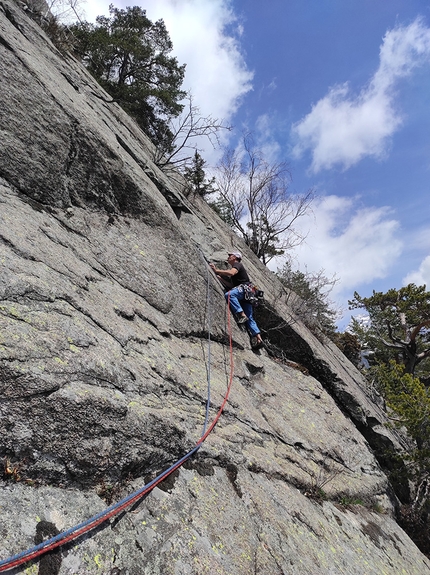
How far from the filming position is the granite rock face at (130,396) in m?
2.70

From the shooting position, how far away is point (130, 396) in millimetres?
3520

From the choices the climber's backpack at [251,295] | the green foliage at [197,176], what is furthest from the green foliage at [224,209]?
the climber's backpack at [251,295]

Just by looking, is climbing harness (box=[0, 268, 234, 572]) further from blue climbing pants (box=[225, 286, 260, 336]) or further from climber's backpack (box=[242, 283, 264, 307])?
climber's backpack (box=[242, 283, 264, 307])

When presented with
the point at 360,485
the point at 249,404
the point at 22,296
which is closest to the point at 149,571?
the point at 22,296

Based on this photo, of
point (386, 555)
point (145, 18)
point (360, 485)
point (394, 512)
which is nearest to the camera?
point (386, 555)

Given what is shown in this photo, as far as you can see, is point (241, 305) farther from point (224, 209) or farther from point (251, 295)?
point (224, 209)

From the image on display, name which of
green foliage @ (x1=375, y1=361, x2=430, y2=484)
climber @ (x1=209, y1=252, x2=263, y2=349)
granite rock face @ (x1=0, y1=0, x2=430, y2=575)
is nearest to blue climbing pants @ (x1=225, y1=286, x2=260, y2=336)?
climber @ (x1=209, y1=252, x2=263, y2=349)

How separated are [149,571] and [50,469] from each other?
1082 millimetres

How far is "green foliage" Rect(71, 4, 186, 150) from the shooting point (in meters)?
14.6

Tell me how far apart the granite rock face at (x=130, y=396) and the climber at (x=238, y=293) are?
0.46 meters

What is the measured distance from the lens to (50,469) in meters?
2.71

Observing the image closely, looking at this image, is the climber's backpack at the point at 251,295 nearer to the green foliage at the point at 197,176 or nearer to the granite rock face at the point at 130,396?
the granite rock face at the point at 130,396

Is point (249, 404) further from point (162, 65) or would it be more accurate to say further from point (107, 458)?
point (162, 65)

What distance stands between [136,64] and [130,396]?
58.7 feet
